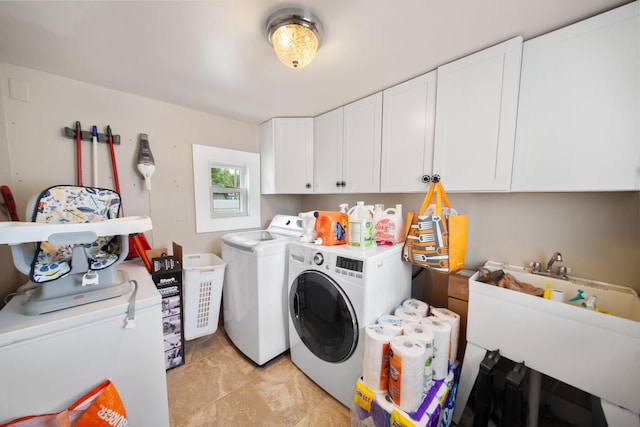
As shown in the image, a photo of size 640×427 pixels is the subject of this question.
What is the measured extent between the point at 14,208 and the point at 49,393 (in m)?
1.26

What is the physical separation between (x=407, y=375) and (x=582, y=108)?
4.87ft

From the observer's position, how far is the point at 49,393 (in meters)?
0.78

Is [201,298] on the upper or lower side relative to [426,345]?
lower

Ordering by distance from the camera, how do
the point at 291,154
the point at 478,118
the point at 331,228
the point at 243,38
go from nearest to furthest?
1. the point at 243,38
2. the point at 478,118
3. the point at 331,228
4. the point at 291,154

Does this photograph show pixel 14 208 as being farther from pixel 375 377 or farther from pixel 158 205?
pixel 375 377

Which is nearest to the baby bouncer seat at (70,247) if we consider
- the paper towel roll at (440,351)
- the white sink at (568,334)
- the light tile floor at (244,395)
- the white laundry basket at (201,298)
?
the white laundry basket at (201,298)

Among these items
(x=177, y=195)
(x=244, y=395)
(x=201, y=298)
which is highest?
(x=177, y=195)

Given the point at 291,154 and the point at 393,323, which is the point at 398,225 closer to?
the point at 393,323

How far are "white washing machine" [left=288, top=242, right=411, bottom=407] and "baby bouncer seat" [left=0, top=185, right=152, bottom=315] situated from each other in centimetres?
96

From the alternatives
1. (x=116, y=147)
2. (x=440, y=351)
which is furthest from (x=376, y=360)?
(x=116, y=147)

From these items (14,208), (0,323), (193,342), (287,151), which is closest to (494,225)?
(287,151)

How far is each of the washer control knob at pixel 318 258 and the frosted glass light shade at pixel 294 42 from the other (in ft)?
3.66

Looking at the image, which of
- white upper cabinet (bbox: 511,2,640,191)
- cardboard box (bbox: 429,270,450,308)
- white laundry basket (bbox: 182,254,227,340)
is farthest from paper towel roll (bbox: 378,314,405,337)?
white laundry basket (bbox: 182,254,227,340)

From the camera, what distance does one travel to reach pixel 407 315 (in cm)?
131
